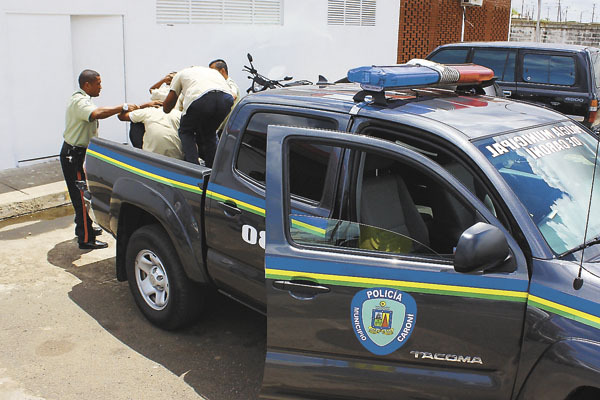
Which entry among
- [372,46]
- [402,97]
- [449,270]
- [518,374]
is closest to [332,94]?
[402,97]

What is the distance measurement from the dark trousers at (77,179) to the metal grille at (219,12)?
461cm

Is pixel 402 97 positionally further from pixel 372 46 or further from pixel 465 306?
pixel 372 46

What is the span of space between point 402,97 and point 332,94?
0.47m

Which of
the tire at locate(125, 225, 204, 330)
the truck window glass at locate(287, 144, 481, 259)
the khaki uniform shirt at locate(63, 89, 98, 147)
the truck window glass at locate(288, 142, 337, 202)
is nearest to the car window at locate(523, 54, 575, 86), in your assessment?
the khaki uniform shirt at locate(63, 89, 98, 147)

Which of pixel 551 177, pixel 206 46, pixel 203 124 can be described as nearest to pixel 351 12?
pixel 206 46

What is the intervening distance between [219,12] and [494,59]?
460 centimetres

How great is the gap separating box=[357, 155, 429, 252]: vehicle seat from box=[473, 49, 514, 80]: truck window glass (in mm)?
7371

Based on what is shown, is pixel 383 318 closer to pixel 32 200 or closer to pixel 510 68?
pixel 32 200

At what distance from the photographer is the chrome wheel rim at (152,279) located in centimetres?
488

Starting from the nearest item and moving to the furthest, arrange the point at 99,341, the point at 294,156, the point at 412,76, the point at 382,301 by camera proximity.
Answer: the point at 382,301 → the point at 294,156 → the point at 412,76 → the point at 99,341

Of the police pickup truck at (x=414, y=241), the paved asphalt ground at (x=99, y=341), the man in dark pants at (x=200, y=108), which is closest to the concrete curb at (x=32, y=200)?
the paved asphalt ground at (x=99, y=341)

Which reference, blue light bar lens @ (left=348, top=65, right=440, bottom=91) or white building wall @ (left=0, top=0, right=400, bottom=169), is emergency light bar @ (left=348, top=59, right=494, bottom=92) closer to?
blue light bar lens @ (left=348, top=65, right=440, bottom=91)

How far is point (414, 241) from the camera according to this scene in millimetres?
3248

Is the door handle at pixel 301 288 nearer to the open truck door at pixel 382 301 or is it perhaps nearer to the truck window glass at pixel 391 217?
the open truck door at pixel 382 301
